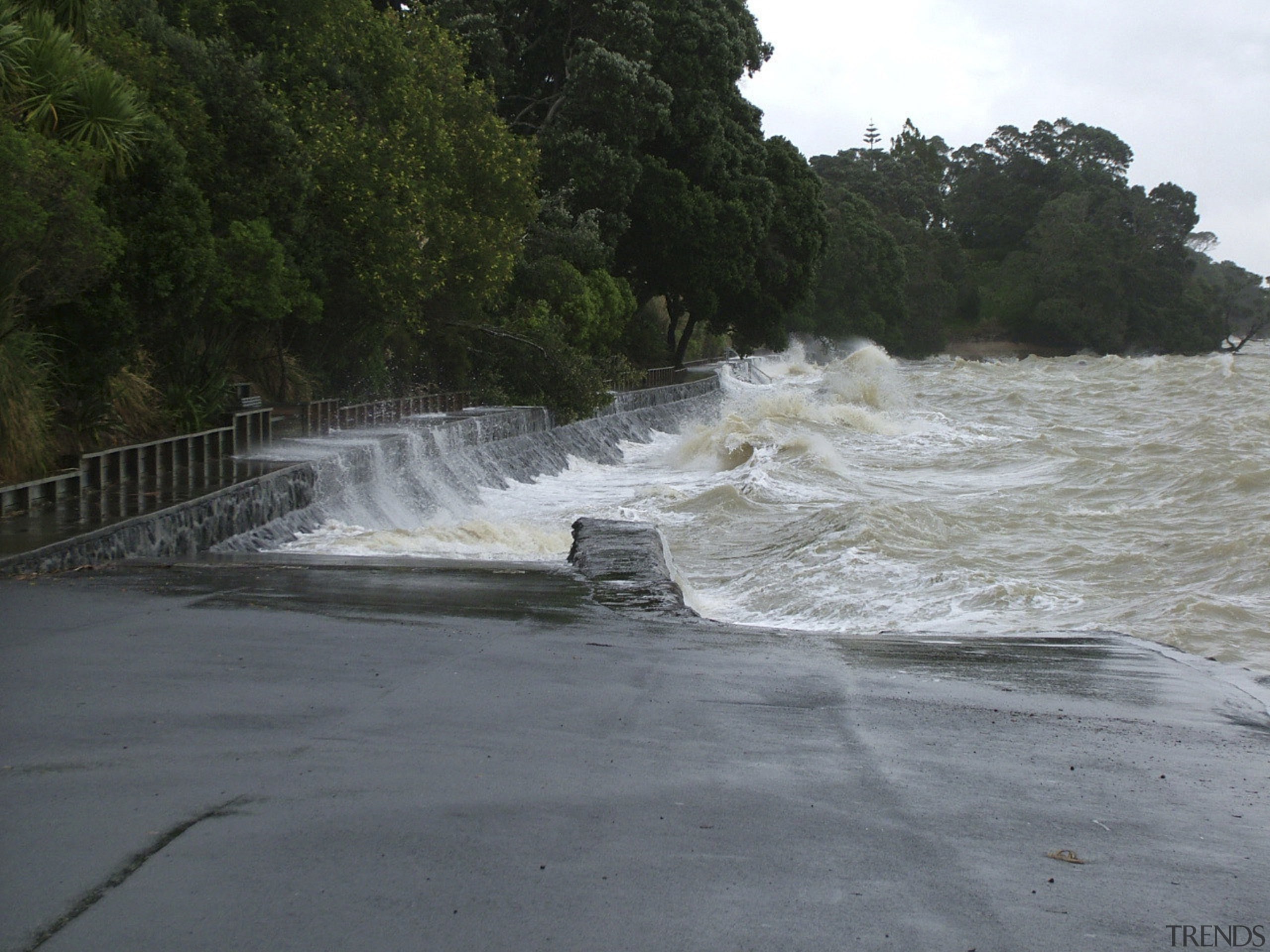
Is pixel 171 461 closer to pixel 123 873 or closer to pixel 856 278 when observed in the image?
pixel 123 873

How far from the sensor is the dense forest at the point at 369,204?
1345 centimetres

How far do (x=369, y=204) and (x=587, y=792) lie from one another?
16646mm

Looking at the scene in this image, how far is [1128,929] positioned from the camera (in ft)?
11.7

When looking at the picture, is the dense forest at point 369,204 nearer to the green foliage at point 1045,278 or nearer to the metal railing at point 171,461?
the metal railing at point 171,461

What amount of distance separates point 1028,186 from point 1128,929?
11224 cm

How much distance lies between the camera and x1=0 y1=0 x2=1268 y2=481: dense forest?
13.5m

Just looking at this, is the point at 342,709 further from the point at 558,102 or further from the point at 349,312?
the point at 558,102

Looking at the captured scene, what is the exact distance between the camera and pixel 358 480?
1689 cm

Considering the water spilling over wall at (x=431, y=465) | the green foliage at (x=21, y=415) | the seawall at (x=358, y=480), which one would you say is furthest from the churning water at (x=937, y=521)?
the green foliage at (x=21, y=415)

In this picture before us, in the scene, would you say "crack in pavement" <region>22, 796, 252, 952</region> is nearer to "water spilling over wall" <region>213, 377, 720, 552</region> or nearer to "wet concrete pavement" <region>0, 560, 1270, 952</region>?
"wet concrete pavement" <region>0, 560, 1270, 952</region>

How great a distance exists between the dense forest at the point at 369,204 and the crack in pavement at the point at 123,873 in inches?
344

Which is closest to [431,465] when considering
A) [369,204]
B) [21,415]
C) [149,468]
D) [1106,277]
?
[369,204]

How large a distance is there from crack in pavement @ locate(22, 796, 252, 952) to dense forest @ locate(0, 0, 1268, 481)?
344 inches

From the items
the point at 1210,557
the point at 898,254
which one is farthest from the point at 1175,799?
the point at 898,254
